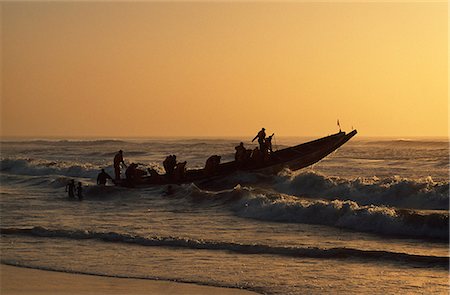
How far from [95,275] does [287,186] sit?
1798 cm

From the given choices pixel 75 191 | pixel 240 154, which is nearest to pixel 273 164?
pixel 240 154

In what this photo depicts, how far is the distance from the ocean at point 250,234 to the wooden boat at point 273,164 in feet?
1.01

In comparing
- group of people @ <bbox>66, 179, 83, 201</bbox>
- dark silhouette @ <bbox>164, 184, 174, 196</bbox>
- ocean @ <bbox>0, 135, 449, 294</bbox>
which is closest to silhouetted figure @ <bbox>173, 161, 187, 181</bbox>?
ocean @ <bbox>0, 135, 449, 294</bbox>

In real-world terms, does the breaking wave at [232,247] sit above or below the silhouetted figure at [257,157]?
below

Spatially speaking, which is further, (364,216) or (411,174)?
(411,174)

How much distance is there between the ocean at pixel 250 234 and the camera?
14047mm

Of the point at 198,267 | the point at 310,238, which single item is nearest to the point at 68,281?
the point at 198,267

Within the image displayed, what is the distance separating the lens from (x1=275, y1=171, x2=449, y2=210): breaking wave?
25547 mm

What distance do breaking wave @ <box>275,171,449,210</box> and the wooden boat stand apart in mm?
508

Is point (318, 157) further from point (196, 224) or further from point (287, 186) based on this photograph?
point (196, 224)

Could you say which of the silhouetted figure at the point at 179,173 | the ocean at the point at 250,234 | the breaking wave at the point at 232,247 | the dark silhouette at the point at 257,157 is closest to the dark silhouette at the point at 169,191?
the ocean at the point at 250,234

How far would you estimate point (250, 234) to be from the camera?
19.3 meters

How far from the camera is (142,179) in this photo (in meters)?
31.9

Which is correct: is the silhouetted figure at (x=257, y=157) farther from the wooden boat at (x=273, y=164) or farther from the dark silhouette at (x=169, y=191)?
the dark silhouette at (x=169, y=191)
